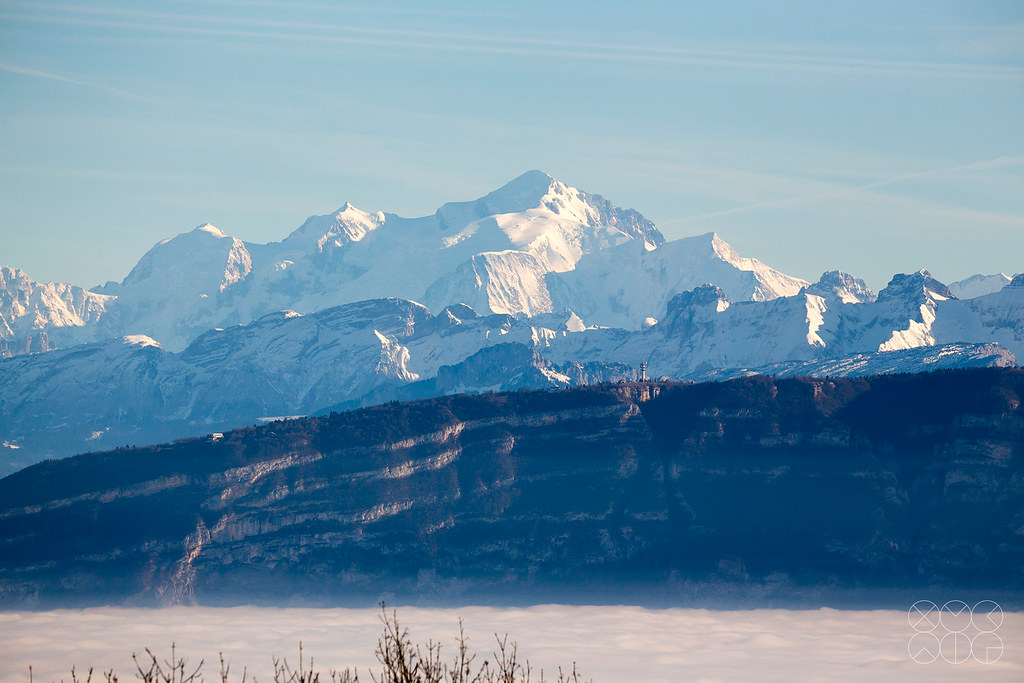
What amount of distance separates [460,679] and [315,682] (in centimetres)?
1430

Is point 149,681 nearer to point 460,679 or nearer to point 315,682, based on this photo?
point 315,682

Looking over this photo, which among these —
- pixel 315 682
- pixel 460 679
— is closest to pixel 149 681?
pixel 315 682

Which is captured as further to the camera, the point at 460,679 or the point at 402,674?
the point at 460,679

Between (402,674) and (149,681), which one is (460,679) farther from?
(149,681)

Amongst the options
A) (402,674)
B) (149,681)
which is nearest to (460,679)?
(402,674)

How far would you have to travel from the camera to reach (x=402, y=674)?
464ft

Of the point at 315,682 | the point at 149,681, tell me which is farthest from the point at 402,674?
the point at 149,681

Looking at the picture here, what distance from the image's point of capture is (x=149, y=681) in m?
139

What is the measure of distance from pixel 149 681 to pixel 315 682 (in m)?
13.7

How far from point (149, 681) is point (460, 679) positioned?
2786 centimetres

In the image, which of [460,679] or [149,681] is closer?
[149,681]

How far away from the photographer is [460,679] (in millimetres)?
151375

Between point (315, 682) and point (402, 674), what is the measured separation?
773 centimetres
